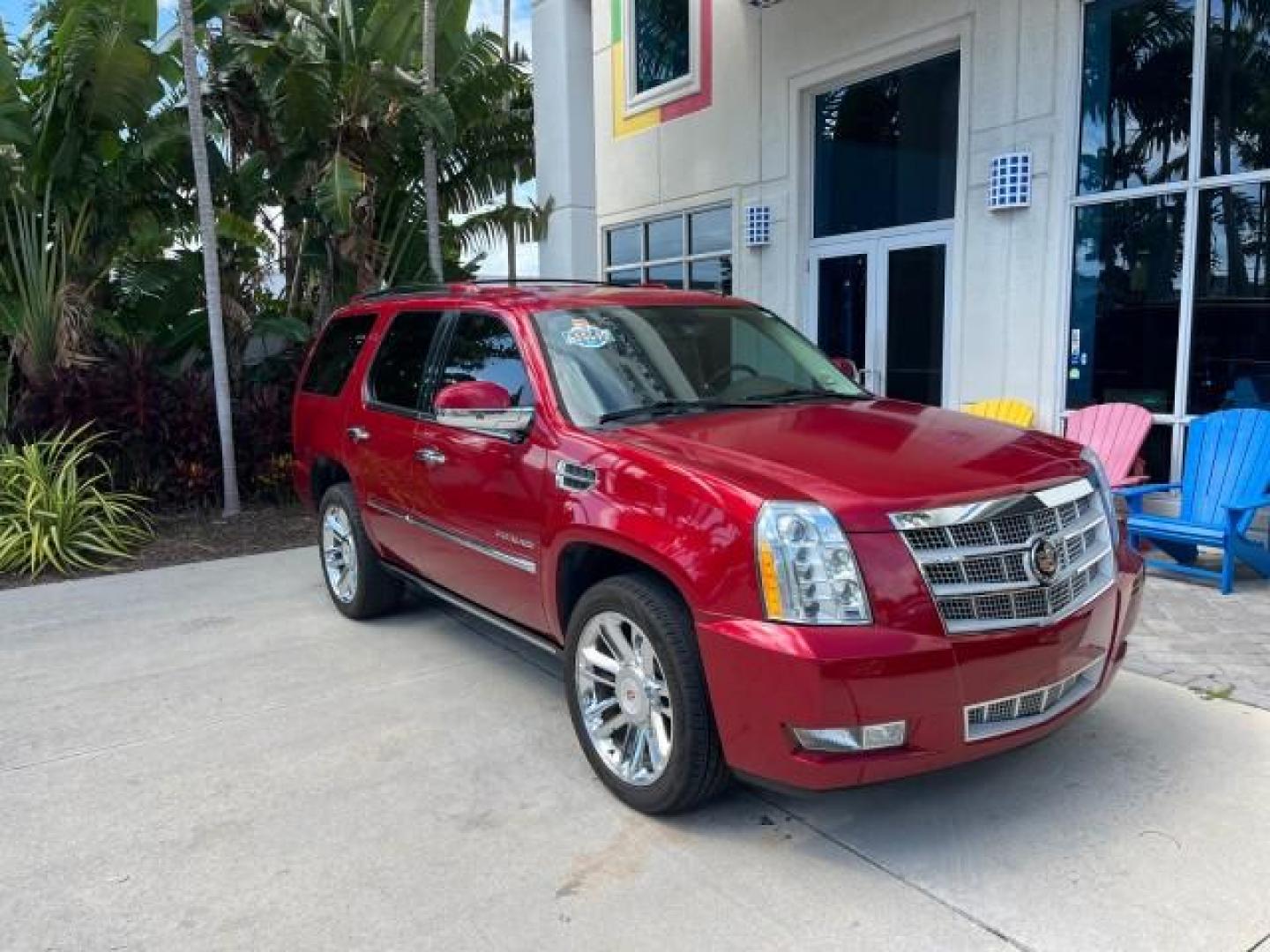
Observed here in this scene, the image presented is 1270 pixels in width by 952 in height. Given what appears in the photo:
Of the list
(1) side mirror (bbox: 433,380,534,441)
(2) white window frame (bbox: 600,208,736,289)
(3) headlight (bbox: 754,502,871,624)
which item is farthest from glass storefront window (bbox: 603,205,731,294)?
(3) headlight (bbox: 754,502,871,624)

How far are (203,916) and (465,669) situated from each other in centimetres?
214

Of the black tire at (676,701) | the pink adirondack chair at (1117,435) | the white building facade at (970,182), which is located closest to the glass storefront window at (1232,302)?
the white building facade at (970,182)

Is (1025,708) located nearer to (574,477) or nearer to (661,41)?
→ (574,477)

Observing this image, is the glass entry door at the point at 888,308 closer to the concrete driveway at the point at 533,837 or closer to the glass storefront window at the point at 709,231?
the glass storefront window at the point at 709,231

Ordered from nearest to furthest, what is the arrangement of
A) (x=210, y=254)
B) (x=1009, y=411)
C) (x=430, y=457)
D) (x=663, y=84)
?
1. (x=430, y=457)
2. (x=1009, y=411)
3. (x=210, y=254)
4. (x=663, y=84)

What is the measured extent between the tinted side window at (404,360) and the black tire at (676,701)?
2064 millimetres

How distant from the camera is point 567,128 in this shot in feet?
36.3

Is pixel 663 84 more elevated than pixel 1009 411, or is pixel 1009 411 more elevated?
pixel 663 84

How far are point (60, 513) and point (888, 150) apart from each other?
821cm

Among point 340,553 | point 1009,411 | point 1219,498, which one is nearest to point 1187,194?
point 1009,411

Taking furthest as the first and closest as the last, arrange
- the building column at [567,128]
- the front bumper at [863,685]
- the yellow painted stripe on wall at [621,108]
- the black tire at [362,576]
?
the yellow painted stripe on wall at [621,108] → the building column at [567,128] → the black tire at [362,576] → the front bumper at [863,685]

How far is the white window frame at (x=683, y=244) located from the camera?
36.5ft

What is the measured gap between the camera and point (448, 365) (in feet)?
15.6

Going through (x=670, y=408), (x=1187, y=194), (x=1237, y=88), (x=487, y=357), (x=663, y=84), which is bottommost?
(x=670, y=408)
